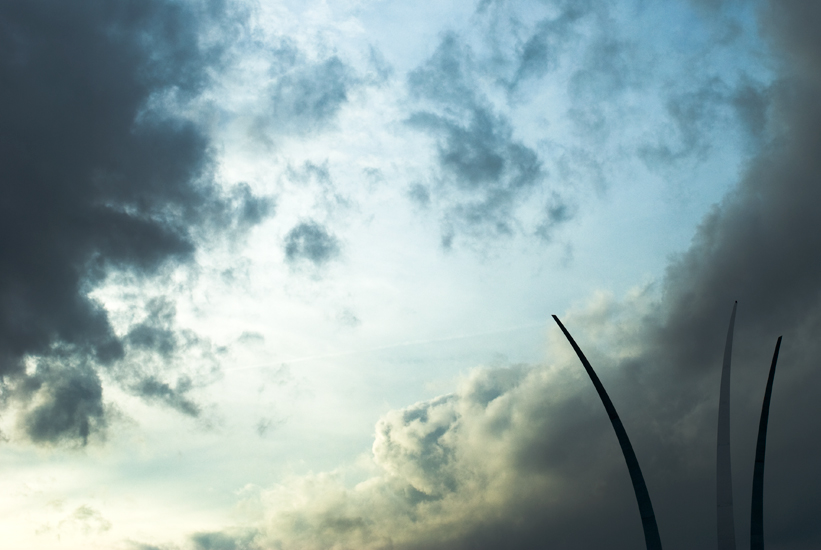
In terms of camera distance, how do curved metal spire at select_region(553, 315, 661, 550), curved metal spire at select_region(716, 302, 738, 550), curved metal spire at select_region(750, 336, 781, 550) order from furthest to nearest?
curved metal spire at select_region(750, 336, 781, 550), curved metal spire at select_region(716, 302, 738, 550), curved metal spire at select_region(553, 315, 661, 550)

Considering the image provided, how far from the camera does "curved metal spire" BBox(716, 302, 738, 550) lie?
48250 millimetres

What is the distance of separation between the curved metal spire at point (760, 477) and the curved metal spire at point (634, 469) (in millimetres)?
9553

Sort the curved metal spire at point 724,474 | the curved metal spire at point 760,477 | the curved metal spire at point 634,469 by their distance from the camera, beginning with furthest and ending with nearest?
the curved metal spire at point 760,477 → the curved metal spire at point 724,474 → the curved metal spire at point 634,469

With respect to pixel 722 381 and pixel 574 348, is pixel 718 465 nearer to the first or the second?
pixel 722 381

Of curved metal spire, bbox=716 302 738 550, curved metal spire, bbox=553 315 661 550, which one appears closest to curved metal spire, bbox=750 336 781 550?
curved metal spire, bbox=716 302 738 550

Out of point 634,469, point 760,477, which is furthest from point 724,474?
point 634,469

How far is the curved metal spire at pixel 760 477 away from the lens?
4966cm

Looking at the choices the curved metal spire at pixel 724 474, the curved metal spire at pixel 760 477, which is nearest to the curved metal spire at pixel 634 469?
the curved metal spire at pixel 724 474

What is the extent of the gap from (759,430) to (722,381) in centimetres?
494

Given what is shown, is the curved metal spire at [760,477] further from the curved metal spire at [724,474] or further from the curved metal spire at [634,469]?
the curved metal spire at [634,469]

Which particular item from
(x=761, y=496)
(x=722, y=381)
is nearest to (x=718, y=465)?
(x=761, y=496)

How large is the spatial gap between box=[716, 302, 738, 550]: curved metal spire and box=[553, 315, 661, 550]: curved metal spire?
6331 millimetres

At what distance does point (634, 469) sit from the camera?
49.0m

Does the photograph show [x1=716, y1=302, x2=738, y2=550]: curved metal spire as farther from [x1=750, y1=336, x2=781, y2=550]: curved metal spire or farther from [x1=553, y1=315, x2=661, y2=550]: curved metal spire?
[x1=553, y1=315, x2=661, y2=550]: curved metal spire
